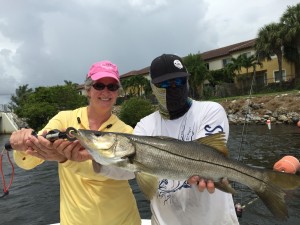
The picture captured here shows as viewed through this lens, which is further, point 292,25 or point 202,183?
point 292,25

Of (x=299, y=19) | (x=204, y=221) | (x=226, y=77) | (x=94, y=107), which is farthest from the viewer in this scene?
(x=226, y=77)

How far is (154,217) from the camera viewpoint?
336 cm

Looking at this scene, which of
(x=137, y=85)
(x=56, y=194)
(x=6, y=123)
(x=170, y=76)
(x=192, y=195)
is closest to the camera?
(x=192, y=195)

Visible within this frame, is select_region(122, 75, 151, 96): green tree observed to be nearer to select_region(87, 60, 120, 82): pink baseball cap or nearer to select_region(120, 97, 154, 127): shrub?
select_region(120, 97, 154, 127): shrub

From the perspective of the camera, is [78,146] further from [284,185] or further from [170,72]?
[284,185]

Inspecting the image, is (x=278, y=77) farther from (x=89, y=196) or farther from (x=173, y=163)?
(x=173, y=163)

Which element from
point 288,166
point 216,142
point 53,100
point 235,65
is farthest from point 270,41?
point 216,142

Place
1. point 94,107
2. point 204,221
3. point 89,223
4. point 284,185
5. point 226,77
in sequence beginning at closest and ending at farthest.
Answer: point 284,185 → point 204,221 → point 89,223 → point 94,107 → point 226,77

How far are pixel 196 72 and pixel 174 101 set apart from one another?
5280cm

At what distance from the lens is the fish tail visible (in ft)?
9.28

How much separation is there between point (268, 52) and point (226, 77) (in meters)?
11.3

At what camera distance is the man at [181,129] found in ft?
10.3

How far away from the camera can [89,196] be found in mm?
3602

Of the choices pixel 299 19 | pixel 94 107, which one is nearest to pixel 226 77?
pixel 299 19
